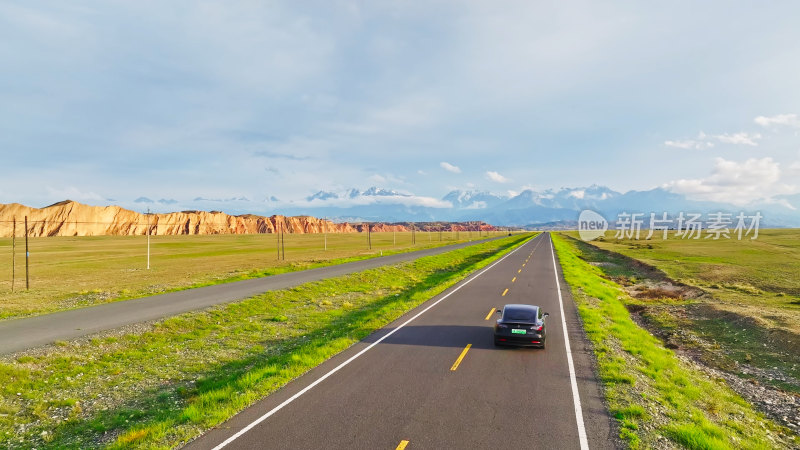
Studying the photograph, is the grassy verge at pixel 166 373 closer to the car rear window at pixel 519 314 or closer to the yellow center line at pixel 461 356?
the yellow center line at pixel 461 356

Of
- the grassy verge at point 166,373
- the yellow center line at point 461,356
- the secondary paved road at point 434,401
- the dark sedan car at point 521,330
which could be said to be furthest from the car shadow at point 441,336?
the grassy verge at point 166,373

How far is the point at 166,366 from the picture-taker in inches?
555

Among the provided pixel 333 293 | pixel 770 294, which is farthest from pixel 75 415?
pixel 770 294

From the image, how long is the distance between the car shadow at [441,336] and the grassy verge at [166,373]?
1.29 meters

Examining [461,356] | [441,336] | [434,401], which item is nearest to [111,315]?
[441,336]

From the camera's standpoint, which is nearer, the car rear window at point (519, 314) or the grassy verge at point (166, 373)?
the grassy verge at point (166, 373)

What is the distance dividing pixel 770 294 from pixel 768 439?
31079 millimetres

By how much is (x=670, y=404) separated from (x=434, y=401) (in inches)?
247

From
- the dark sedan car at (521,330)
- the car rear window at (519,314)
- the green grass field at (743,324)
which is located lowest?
the green grass field at (743,324)

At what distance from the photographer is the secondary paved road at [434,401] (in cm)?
827

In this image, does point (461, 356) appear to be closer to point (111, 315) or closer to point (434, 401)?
point (434, 401)

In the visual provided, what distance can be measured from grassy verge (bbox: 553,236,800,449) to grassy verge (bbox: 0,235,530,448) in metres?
9.03

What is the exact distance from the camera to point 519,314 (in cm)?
1514

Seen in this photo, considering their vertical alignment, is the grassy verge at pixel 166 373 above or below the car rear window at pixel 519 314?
below
